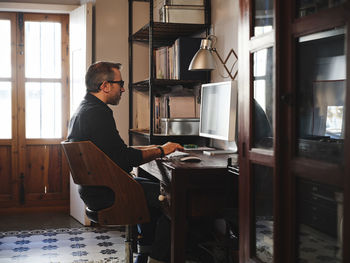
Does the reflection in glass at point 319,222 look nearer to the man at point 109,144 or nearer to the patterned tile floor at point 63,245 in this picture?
the man at point 109,144

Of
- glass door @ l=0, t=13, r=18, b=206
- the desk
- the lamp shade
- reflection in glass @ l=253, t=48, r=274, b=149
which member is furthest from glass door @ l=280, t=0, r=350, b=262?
glass door @ l=0, t=13, r=18, b=206

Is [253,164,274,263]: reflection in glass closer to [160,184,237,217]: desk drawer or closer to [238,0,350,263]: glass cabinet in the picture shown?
[238,0,350,263]: glass cabinet

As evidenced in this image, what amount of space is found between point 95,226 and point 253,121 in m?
3.06

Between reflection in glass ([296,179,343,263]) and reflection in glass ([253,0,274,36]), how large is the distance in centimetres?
56

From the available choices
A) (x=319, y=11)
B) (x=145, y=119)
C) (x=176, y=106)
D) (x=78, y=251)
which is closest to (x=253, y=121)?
(x=319, y=11)

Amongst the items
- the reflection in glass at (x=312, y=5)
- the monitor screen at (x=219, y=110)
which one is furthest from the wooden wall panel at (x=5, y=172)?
the reflection in glass at (x=312, y=5)

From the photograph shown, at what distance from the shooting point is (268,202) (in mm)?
1625

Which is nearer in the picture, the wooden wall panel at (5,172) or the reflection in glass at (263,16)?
the reflection in glass at (263,16)

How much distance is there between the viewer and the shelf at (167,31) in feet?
12.1

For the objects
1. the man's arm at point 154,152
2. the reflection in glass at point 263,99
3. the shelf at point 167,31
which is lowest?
the man's arm at point 154,152

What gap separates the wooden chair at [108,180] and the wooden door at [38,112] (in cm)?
279

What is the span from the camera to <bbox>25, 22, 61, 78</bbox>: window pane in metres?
5.11

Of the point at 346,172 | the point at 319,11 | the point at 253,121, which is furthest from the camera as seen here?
the point at 253,121

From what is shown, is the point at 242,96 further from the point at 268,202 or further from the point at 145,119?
the point at 145,119
